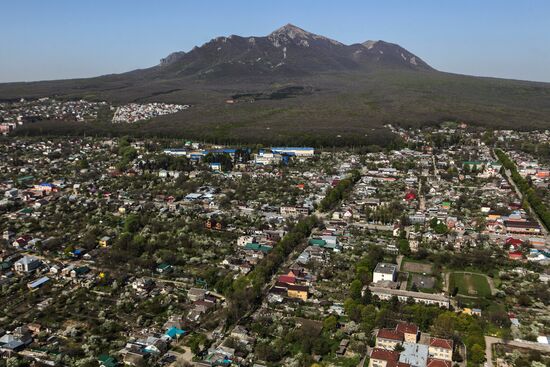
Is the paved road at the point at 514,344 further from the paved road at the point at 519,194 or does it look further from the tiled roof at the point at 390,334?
the paved road at the point at 519,194

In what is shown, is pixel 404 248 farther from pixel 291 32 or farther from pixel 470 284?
pixel 291 32

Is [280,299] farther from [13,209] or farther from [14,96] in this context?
[14,96]

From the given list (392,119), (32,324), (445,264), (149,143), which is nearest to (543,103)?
(392,119)

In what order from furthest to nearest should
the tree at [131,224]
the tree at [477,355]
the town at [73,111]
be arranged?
1. the town at [73,111]
2. the tree at [131,224]
3. the tree at [477,355]

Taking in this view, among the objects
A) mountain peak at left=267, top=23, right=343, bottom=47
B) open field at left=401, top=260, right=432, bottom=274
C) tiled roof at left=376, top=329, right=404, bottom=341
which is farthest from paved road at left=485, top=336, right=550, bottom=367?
mountain peak at left=267, top=23, right=343, bottom=47

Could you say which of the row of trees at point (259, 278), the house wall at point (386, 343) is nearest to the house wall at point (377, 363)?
the house wall at point (386, 343)

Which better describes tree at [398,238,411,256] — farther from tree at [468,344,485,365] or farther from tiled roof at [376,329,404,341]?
tree at [468,344,485,365]
